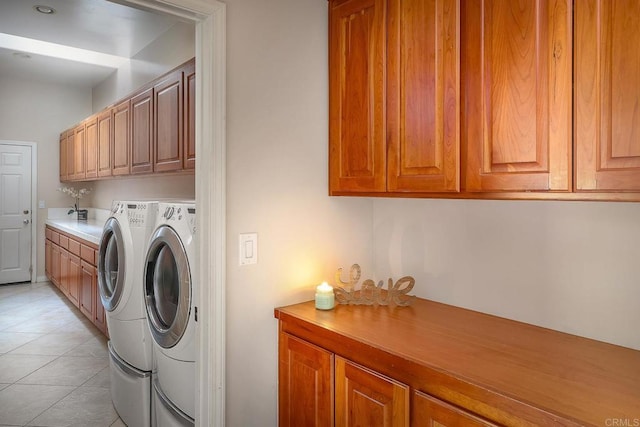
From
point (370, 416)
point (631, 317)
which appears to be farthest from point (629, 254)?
point (370, 416)

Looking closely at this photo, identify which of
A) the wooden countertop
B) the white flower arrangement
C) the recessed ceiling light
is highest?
the recessed ceiling light

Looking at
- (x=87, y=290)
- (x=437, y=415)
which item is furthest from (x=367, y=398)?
(x=87, y=290)

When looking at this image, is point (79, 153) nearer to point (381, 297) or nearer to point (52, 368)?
point (52, 368)

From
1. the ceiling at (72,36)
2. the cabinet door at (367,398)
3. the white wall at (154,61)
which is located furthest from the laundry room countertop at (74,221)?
the cabinet door at (367,398)

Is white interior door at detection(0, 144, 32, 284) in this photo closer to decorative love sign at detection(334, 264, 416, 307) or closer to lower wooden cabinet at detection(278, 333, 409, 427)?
lower wooden cabinet at detection(278, 333, 409, 427)

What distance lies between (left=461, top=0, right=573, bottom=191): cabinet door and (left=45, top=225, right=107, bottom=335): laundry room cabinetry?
3664mm

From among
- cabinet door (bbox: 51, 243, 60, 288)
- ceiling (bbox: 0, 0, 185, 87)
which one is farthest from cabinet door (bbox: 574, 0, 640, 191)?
cabinet door (bbox: 51, 243, 60, 288)

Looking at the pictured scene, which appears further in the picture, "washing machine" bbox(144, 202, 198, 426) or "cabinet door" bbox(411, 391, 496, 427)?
"washing machine" bbox(144, 202, 198, 426)

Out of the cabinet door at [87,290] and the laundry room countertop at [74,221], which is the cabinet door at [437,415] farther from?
the laundry room countertop at [74,221]

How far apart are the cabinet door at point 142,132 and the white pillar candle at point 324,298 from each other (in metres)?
2.09

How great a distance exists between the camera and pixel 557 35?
47.7 inches

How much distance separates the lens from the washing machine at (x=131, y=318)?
2395 mm

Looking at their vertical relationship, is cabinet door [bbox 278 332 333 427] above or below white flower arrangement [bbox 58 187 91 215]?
below

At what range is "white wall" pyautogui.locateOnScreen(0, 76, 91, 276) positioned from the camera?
583 cm
